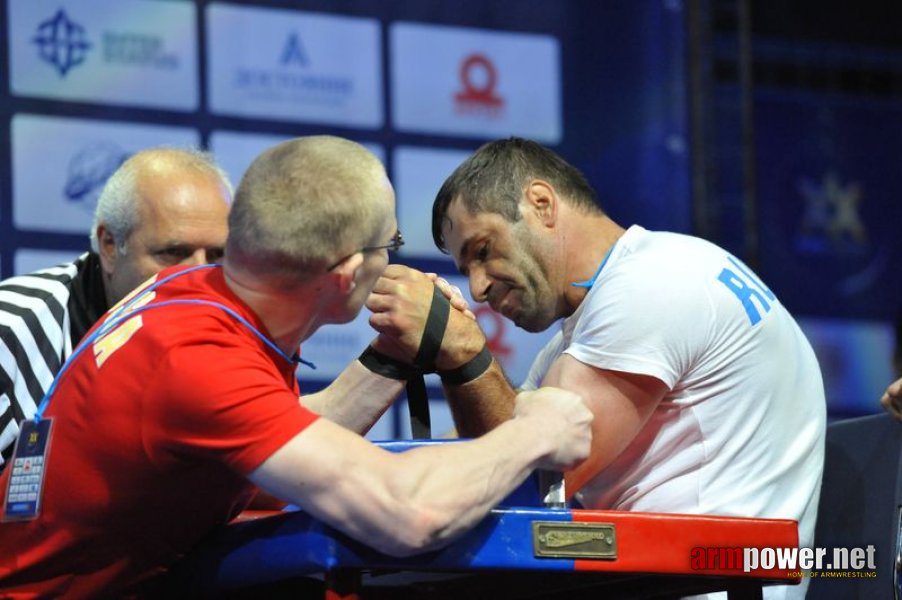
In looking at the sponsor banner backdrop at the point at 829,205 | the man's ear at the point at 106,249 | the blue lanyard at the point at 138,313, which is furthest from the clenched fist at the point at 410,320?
the sponsor banner backdrop at the point at 829,205

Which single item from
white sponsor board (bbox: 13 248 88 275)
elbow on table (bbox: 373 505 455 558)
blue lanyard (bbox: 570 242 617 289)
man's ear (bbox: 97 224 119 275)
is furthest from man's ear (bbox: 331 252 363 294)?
white sponsor board (bbox: 13 248 88 275)

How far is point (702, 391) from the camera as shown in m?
2.20

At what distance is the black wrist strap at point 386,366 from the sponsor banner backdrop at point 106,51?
1.83m

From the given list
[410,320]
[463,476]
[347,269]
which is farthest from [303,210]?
[410,320]

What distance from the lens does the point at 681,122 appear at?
4418 mm

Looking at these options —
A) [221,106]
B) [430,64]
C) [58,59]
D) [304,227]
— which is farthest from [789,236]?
[304,227]

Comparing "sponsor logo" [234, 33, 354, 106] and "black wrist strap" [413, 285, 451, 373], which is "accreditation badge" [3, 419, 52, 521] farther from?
"sponsor logo" [234, 33, 354, 106]

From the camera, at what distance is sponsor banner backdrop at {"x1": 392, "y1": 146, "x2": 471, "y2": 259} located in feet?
13.3

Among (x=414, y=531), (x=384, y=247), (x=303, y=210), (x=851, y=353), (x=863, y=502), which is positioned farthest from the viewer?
(x=851, y=353)

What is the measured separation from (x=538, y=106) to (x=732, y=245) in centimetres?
79

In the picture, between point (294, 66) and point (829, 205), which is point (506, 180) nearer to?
point (294, 66)

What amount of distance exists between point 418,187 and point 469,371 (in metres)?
1.89

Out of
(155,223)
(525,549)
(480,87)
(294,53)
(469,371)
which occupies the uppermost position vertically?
(294,53)

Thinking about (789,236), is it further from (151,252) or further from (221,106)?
(151,252)
